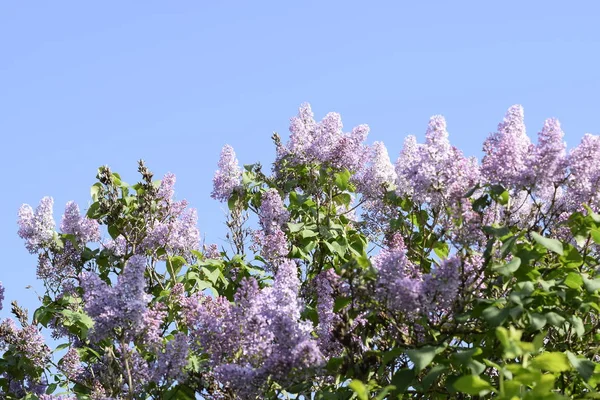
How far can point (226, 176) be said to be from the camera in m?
8.48

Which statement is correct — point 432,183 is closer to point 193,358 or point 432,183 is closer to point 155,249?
point 193,358

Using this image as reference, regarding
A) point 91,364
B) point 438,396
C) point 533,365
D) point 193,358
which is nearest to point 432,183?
point 438,396

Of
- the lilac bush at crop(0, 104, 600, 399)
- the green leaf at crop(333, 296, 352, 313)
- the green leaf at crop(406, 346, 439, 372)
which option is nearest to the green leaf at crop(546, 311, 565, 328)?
the lilac bush at crop(0, 104, 600, 399)

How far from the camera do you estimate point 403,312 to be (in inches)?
199

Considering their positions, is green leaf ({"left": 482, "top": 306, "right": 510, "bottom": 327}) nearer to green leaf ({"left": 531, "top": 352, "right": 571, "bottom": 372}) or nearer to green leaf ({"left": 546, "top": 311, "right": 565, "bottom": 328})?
green leaf ({"left": 546, "top": 311, "right": 565, "bottom": 328})

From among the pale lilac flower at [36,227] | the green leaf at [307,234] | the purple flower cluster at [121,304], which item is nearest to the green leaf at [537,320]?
the purple flower cluster at [121,304]

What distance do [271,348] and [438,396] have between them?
144 cm

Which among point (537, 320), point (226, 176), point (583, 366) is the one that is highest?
point (226, 176)

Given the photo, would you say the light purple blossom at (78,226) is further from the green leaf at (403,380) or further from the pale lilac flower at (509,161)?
the green leaf at (403,380)

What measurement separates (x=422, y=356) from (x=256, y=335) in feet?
3.64

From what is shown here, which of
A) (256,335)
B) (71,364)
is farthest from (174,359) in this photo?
(71,364)

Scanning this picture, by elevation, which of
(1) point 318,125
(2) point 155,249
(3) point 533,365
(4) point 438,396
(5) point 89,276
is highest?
(1) point 318,125

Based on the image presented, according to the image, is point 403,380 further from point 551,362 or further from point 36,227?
point 36,227

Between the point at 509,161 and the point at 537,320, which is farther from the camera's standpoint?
the point at 509,161
